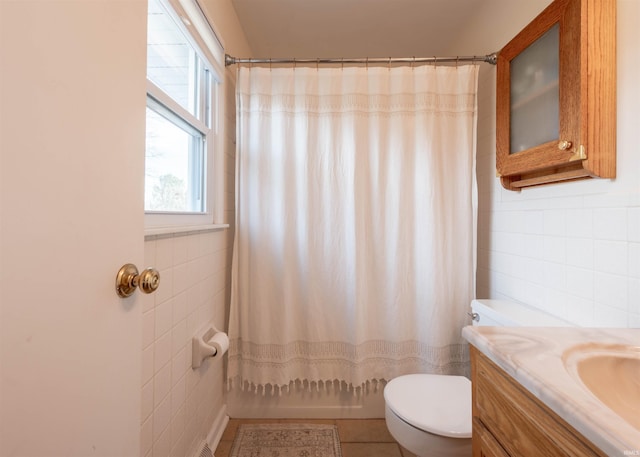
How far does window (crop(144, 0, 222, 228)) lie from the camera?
0.98m

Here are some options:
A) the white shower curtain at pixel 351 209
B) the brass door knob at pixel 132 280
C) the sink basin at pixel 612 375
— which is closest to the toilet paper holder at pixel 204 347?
the white shower curtain at pixel 351 209

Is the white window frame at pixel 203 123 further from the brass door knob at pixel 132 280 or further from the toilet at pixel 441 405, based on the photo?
the toilet at pixel 441 405

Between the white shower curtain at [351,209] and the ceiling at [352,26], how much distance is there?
43 cm

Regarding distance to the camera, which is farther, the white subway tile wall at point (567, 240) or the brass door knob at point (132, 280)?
the white subway tile wall at point (567, 240)

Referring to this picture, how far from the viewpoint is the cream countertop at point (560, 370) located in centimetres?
40

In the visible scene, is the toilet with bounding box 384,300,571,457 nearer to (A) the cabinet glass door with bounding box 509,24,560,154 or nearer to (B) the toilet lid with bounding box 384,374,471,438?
(B) the toilet lid with bounding box 384,374,471,438

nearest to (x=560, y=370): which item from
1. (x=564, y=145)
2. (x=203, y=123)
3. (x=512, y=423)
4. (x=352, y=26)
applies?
(x=512, y=423)

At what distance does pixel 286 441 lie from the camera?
4.93 ft

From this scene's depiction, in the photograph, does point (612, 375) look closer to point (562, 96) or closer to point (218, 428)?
point (562, 96)

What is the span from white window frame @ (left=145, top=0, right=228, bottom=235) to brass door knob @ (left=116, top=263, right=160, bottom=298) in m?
0.27

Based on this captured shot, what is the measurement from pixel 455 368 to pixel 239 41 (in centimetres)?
234

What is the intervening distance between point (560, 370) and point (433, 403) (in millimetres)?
739

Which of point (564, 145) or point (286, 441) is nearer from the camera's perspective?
point (564, 145)

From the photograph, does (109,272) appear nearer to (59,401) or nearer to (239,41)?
(59,401)
